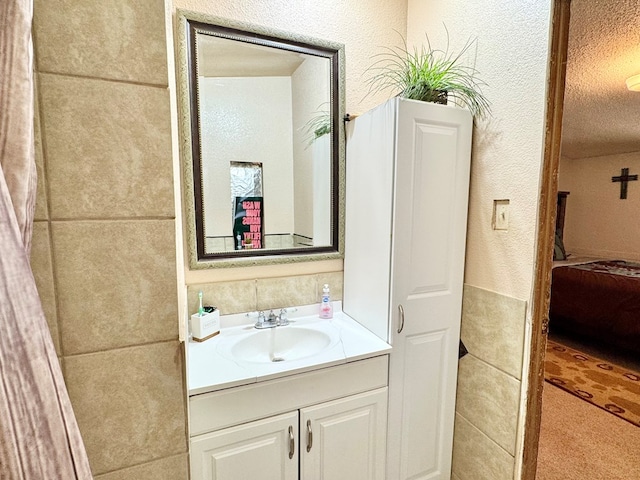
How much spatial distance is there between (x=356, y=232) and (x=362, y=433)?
2.63 ft

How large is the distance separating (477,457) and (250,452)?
92 cm

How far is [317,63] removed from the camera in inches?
58.0

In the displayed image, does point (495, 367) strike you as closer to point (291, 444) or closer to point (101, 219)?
point (291, 444)

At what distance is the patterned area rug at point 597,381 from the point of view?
2078mm

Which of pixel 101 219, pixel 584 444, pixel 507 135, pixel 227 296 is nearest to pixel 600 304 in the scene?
pixel 584 444

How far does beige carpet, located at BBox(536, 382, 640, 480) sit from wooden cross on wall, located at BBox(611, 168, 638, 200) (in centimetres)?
401

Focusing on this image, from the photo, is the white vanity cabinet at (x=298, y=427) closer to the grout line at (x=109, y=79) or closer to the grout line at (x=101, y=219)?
the grout line at (x=101, y=219)

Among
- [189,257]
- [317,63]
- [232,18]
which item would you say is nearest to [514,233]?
[317,63]

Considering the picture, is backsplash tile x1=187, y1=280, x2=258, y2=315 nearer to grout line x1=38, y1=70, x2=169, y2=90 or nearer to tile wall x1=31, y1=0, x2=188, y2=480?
tile wall x1=31, y1=0, x2=188, y2=480

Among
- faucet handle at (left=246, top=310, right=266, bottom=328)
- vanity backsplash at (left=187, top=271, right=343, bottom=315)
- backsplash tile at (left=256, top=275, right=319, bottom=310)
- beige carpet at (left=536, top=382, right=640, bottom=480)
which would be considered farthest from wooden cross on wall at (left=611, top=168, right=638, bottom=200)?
faucet handle at (left=246, top=310, right=266, bottom=328)

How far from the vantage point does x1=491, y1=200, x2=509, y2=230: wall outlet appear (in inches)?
46.3

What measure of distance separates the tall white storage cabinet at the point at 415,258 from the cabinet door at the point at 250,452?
414 millimetres

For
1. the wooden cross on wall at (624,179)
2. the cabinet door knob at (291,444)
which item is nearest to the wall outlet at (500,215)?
the cabinet door knob at (291,444)

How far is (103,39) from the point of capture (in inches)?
19.1
